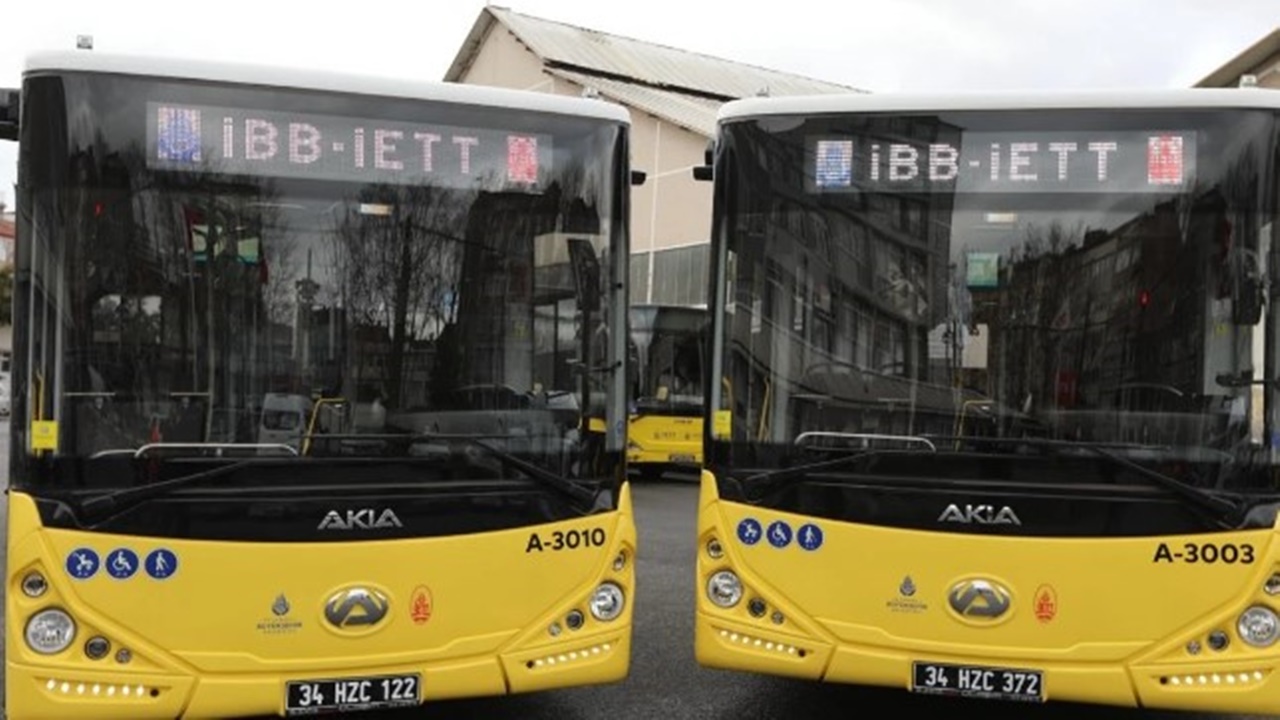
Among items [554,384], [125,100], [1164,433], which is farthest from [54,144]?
[1164,433]

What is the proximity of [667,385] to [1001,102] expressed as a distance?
13.4 metres

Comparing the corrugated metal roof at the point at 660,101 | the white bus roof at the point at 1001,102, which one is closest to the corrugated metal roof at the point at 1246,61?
the corrugated metal roof at the point at 660,101

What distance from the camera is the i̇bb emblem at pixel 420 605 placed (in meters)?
4.40

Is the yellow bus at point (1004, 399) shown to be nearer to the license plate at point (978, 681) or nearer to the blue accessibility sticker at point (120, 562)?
the license plate at point (978, 681)

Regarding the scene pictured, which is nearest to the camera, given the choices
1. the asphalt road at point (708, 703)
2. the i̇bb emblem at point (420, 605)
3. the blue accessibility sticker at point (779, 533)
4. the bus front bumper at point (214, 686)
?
the bus front bumper at point (214, 686)

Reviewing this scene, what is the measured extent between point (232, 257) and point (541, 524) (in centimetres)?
156

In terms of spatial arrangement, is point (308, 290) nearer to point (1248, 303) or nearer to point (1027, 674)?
point (1027, 674)

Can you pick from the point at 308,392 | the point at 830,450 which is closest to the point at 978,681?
the point at 830,450

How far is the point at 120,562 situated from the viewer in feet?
13.2

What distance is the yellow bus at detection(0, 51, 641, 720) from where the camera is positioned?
4016mm

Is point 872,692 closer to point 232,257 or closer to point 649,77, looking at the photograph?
point 232,257

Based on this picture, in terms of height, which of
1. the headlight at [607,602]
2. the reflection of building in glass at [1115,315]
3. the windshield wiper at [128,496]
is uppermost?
the reflection of building in glass at [1115,315]

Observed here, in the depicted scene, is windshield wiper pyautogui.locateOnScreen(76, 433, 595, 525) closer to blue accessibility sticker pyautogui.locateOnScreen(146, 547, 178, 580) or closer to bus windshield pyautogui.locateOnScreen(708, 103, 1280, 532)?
blue accessibility sticker pyautogui.locateOnScreen(146, 547, 178, 580)

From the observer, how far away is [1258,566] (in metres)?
4.36
